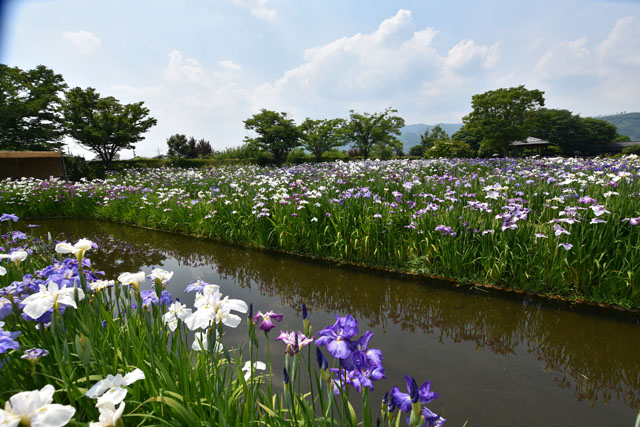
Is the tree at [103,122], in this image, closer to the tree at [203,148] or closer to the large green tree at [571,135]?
the tree at [203,148]

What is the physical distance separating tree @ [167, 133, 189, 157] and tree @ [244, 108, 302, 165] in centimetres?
798

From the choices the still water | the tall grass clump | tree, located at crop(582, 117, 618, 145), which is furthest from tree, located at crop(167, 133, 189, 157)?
tree, located at crop(582, 117, 618, 145)

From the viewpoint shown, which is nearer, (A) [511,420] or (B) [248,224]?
(A) [511,420]

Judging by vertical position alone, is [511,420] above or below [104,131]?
below

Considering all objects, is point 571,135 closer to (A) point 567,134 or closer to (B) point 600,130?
(A) point 567,134

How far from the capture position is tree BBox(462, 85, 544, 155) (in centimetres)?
3050

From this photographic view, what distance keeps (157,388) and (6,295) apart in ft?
3.40

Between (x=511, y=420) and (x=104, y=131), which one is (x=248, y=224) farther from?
(x=104, y=131)

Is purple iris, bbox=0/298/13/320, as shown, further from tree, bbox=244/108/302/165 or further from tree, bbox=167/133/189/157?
tree, bbox=167/133/189/157

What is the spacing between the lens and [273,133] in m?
30.9

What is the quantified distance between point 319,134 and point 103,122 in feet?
63.9

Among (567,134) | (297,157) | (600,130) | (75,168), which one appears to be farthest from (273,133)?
(600,130)

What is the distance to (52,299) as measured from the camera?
4.93ft

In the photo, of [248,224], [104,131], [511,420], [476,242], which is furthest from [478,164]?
[104,131]
